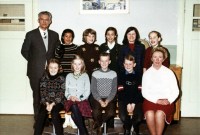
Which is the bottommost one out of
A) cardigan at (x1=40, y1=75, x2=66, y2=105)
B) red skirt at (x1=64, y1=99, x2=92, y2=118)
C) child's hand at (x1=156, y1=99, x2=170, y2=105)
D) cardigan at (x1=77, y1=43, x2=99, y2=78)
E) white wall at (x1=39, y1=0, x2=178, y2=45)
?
red skirt at (x1=64, y1=99, x2=92, y2=118)

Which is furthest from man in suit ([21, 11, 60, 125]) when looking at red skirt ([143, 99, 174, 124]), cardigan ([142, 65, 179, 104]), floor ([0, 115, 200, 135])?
red skirt ([143, 99, 174, 124])

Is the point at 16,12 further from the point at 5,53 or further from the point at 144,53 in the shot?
the point at 144,53

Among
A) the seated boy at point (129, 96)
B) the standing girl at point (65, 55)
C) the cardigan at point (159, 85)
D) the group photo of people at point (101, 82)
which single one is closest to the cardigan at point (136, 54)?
the group photo of people at point (101, 82)

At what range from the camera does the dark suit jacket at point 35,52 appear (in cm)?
290

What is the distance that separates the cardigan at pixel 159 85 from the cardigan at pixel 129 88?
8 cm

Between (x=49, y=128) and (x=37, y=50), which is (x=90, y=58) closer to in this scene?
(x=37, y=50)

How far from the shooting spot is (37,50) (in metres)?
2.91

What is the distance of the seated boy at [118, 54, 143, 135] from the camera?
241 centimetres

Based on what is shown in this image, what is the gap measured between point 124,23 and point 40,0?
145 centimetres

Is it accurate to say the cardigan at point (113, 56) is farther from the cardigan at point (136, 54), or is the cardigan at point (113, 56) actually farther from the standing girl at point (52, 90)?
the standing girl at point (52, 90)

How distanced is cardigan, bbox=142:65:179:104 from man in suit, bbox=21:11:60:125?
143 centimetres

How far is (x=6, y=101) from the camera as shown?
11.5ft

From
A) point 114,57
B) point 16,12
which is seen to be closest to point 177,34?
point 114,57

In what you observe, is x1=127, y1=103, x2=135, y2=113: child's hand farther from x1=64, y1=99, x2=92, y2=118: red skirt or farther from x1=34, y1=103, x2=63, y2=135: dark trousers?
x1=34, y1=103, x2=63, y2=135: dark trousers
